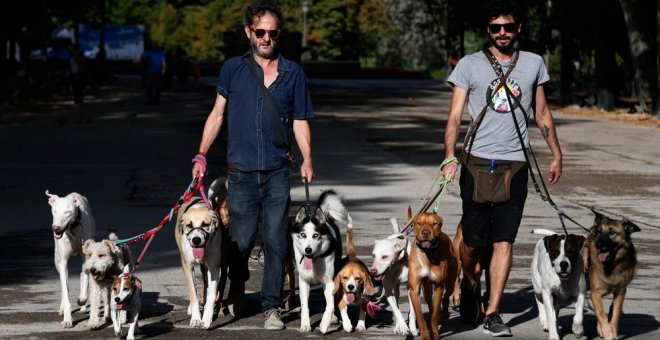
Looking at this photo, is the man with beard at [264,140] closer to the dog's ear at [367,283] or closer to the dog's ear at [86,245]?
the dog's ear at [367,283]

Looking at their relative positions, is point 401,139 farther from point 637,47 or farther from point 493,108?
point 493,108

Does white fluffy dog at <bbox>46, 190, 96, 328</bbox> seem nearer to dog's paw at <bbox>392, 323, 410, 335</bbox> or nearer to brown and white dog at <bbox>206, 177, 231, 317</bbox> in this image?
brown and white dog at <bbox>206, 177, 231, 317</bbox>

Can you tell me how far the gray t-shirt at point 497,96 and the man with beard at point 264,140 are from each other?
1.19 m

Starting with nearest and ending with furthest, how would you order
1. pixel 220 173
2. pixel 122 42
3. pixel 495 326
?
1. pixel 495 326
2. pixel 220 173
3. pixel 122 42

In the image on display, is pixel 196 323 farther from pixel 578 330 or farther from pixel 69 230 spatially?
pixel 578 330

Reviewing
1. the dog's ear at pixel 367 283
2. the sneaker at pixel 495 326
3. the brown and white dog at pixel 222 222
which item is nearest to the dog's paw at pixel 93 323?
the brown and white dog at pixel 222 222

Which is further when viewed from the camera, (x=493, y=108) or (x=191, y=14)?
(x=191, y=14)

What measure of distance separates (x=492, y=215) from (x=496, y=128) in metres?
0.62

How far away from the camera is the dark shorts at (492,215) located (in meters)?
9.16

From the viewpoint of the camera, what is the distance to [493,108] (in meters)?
9.09

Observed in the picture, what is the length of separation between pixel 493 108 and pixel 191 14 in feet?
304

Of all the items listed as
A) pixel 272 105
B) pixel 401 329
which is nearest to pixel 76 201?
pixel 272 105

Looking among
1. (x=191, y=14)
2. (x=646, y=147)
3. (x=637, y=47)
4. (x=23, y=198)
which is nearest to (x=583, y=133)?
(x=646, y=147)

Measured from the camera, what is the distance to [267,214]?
9.65 metres
